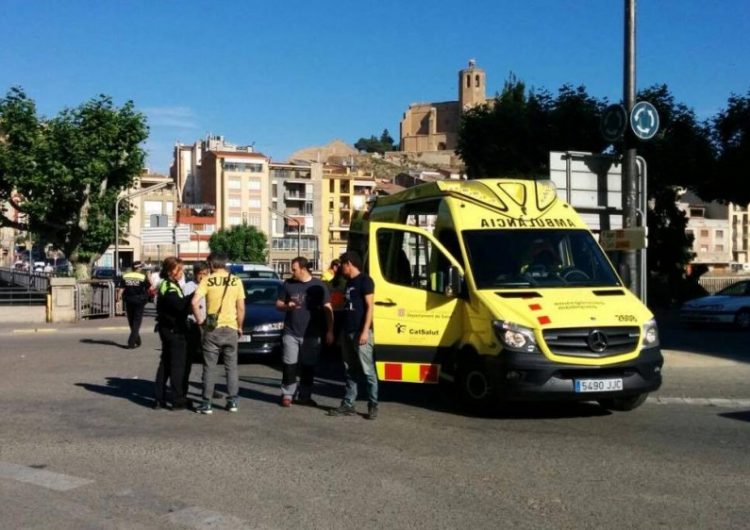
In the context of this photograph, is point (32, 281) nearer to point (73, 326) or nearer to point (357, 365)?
point (73, 326)

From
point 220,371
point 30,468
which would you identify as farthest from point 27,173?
point 30,468

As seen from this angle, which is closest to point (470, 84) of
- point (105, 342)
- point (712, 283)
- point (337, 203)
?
point (337, 203)

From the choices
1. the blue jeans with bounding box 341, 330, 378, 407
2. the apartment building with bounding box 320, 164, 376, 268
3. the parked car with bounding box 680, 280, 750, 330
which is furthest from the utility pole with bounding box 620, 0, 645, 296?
the apartment building with bounding box 320, 164, 376, 268

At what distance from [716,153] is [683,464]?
2787 centimetres

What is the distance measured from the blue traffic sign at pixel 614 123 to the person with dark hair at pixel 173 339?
7.86 meters

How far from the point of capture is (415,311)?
398 inches

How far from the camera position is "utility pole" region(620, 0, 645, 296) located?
46.1 feet

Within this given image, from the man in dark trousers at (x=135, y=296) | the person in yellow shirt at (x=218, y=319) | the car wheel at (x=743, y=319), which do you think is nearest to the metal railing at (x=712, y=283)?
the car wheel at (x=743, y=319)

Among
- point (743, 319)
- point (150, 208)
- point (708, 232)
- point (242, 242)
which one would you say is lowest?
point (743, 319)

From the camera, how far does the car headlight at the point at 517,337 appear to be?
29.3ft

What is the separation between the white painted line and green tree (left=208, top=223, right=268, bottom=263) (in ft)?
299

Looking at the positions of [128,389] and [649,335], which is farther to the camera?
[128,389]

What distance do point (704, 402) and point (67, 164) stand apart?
90.0ft

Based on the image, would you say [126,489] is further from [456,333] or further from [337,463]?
[456,333]
